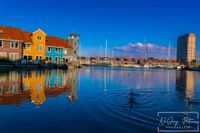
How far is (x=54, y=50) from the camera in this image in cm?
7538

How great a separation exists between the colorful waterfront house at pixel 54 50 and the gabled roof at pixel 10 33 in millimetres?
11456

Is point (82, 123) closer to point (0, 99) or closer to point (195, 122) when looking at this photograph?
point (195, 122)

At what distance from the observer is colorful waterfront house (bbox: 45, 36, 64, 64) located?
73425 millimetres

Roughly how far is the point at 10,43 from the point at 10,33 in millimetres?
3672

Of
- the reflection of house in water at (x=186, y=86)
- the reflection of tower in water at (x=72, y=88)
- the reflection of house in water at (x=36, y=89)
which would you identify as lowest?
the reflection of house in water at (x=186, y=86)

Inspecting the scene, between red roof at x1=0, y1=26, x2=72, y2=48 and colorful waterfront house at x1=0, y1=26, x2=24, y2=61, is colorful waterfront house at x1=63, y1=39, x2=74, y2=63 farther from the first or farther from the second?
colorful waterfront house at x1=0, y1=26, x2=24, y2=61

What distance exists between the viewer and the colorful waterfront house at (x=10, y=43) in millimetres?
56875

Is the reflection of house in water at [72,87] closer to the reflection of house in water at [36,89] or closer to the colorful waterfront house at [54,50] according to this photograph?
the reflection of house in water at [36,89]

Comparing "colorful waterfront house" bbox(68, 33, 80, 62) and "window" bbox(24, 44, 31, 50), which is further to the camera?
"colorful waterfront house" bbox(68, 33, 80, 62)

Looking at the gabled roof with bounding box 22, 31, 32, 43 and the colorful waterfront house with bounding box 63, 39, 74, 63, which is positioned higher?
the gabled roof with bounding box 22, 31, 32, 43

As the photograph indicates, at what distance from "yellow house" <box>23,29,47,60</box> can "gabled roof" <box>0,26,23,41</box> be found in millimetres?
3705

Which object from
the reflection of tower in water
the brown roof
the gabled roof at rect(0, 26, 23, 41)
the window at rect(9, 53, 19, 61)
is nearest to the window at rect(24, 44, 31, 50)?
the gabled roof at rect(0, 26, 23, 41)

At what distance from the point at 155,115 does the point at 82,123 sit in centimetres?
364

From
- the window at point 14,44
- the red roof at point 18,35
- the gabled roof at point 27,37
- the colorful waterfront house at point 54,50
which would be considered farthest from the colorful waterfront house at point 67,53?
the window at point 14,44
